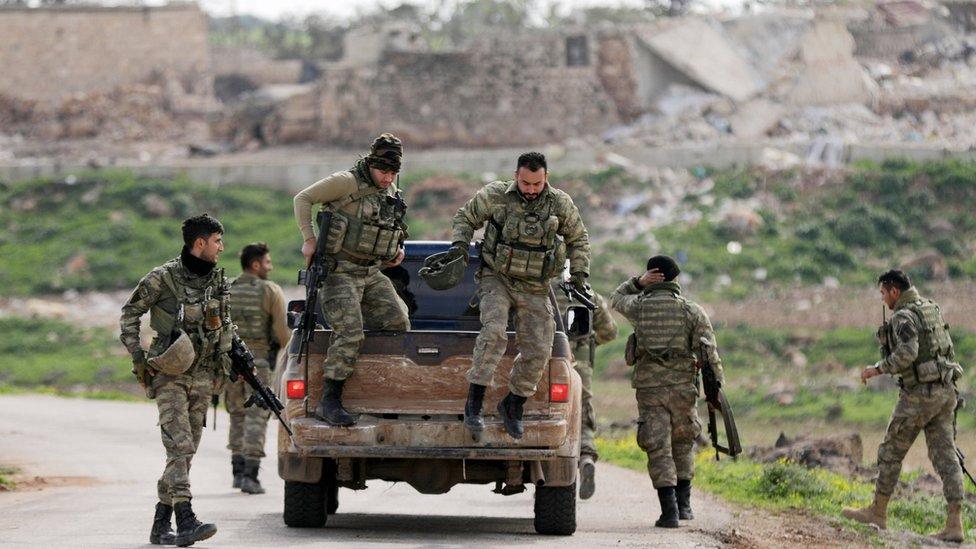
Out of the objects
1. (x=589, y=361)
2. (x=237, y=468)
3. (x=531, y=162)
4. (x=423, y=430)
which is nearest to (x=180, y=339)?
(x=423, y=430)

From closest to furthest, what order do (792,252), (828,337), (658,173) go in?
(828,337) → (792,252) → (658,173)

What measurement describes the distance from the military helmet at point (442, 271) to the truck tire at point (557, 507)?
1449 mm

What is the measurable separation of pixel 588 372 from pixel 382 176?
3787 millimetres

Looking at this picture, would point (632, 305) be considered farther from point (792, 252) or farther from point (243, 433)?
point (792, 252)

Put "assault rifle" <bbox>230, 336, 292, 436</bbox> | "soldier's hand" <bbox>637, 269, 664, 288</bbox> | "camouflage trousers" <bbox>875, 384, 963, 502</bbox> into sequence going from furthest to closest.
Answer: "camouflage trousers" <bbox>875, 384, 963, 502</bbox> → "soldier's hand" <bbox>637, 269, 664, 288</bbox> → "assault rifle" <bbox>230, 336, 292, 436</bbox>

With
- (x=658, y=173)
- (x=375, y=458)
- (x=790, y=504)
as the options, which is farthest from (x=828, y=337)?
(x=375, y=458)

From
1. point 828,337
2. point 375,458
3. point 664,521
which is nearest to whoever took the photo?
point 375,458

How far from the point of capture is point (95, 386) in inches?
1225

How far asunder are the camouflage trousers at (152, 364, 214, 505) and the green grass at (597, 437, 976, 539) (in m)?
5.25

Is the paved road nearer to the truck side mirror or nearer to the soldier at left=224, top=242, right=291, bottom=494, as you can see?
the soldier at left=224, top=242, right=291, bottom=494

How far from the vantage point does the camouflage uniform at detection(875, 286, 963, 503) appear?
45.1 ft

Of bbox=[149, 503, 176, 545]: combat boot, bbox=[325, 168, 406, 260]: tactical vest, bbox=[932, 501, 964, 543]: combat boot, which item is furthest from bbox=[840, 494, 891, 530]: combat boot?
bbox=[149, 503, 176, 545]: combat boot

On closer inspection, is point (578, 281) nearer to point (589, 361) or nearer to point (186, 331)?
point (186, 331)

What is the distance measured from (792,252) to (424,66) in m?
14.2
